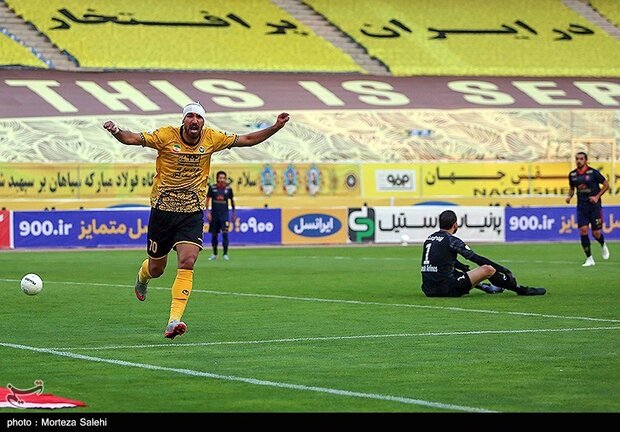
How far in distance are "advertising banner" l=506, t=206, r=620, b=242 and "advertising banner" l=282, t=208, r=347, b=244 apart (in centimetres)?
509

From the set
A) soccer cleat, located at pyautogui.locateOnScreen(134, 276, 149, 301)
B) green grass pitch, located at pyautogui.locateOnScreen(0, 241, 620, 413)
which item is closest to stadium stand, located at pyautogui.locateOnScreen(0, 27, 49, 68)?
green grass pitch, located at pyautogui.locateOnScreen(0, 241, 620, 413)

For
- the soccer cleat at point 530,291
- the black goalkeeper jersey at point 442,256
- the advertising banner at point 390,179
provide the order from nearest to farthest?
the black goalkeeper jersey at point 442,256 < the soccer cleat at point 530,291 < the advertising banner at point 390,179

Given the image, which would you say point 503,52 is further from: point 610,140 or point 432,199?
point 432,199

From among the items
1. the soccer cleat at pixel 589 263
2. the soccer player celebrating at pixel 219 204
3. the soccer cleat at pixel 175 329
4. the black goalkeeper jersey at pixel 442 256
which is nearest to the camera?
the soccer cleat at pixel 175 329

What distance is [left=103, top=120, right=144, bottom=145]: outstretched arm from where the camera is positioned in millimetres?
13273

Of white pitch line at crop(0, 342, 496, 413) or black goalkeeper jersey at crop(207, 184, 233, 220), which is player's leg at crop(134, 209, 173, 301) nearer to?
white pitch line at crop(0, 342, 496, 413)

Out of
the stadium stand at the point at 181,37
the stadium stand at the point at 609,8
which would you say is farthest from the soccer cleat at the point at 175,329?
the stadium stand at the point at 609,8

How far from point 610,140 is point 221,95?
14735mm

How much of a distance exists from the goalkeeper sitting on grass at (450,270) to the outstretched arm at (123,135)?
5877 mm

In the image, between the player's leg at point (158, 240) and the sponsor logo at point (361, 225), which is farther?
A: the sponsor logo at point (361, 225)

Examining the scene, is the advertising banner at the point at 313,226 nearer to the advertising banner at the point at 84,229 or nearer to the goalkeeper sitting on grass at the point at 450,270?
the advertising banner at the point at 84,229

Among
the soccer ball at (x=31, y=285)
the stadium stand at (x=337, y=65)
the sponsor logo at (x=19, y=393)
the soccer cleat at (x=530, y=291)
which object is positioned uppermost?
the stadium stand at (x=337, y=65)

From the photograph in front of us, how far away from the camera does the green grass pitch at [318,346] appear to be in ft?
31.4
